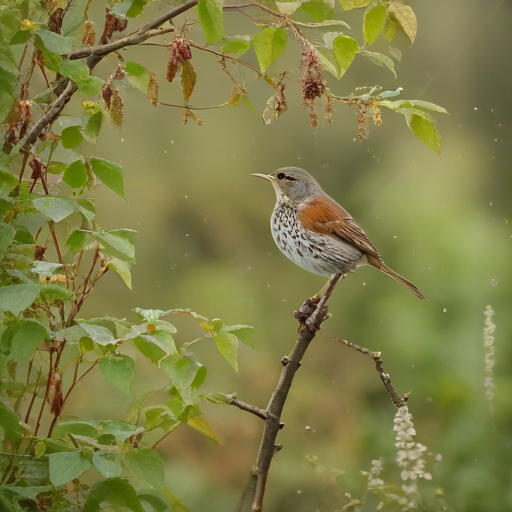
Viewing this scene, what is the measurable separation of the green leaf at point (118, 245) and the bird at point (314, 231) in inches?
10.8

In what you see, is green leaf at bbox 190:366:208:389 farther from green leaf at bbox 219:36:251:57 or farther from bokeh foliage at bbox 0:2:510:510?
green leaf at bbox 219:36:251:57

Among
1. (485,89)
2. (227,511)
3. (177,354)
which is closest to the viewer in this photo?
(177,354)

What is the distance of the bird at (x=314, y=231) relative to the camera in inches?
38.6

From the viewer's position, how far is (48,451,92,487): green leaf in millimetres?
730

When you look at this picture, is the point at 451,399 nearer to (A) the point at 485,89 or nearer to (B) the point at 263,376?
(B) the point at 263,376

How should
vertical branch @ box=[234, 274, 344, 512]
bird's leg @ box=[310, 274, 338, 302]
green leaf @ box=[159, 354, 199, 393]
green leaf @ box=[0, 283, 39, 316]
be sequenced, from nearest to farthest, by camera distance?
green leaf @ box=[0, 283, 39, 316]
green leaf @ box=[159, 354, 199, 393]
vertical branch @ box=[234, 274, 344, 512]
bird's leg @ box=[310, 274, 338, 302]

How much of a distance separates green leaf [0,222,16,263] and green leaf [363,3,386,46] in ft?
1.59

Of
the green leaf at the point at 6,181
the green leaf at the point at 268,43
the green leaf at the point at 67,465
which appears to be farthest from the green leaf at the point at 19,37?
the green leaf at the point at 67,465

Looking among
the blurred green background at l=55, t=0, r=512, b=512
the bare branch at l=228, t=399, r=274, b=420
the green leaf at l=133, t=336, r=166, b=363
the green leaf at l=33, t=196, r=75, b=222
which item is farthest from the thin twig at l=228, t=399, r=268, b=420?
the green leaf at l=33, t=196, r=75, b=222

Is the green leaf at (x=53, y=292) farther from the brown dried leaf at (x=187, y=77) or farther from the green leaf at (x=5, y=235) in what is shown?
the brown dried leaf at (x=187, y=77)

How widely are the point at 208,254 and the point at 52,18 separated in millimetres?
528

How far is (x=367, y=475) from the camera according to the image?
112cm

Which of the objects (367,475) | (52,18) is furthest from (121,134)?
(367,475)

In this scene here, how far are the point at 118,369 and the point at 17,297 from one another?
0.14m
